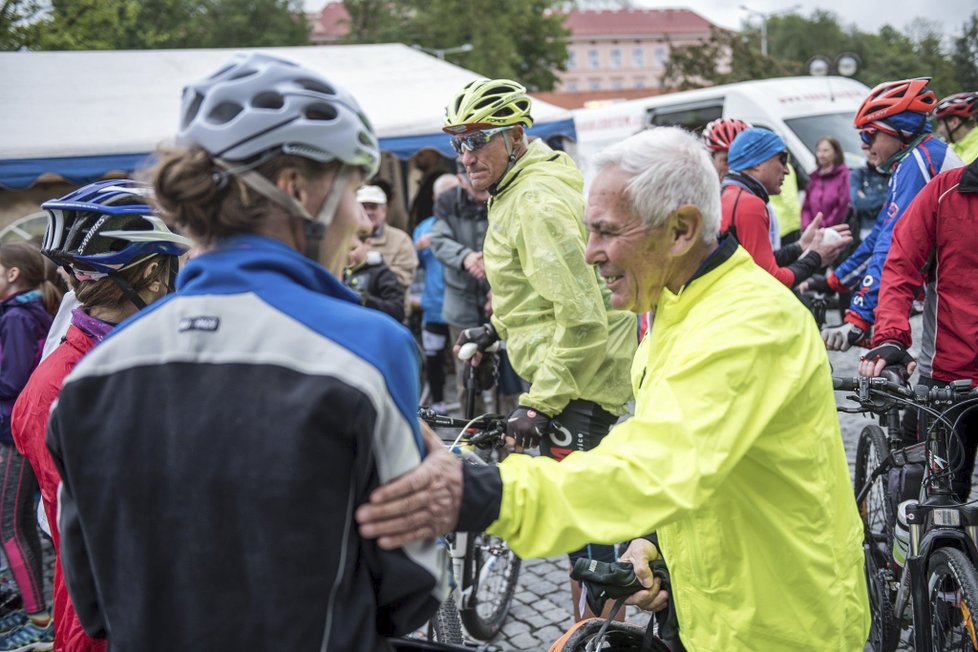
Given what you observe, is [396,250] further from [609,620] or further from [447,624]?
[609,620]

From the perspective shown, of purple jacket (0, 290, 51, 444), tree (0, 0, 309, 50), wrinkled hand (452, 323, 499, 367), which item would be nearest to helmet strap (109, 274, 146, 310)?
wrinkled hand (452, 323, 499, 367)

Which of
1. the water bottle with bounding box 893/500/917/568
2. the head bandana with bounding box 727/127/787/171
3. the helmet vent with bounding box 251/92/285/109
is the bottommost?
the water bottle with bounding box 893/500/917/568

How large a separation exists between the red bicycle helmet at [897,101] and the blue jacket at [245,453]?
4407mm

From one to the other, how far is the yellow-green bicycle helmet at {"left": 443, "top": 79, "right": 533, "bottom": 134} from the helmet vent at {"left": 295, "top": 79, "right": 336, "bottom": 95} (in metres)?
2.49

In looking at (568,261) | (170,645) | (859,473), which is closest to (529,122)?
(568,261)

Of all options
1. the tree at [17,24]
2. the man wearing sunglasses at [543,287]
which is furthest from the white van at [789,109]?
the tree at [17,24]

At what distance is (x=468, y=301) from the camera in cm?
736

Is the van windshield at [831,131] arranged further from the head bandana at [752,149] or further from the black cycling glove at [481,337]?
the black cycling glove at [481,337]

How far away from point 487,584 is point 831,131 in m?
9.68

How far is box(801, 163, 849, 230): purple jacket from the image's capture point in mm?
10148

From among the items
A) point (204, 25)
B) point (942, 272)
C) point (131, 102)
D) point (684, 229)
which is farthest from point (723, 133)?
point (204, 25)

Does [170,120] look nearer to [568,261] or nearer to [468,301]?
[468,301]

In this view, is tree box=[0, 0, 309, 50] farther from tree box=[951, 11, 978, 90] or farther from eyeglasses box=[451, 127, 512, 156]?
tree box=[951, 11, 978, 90]

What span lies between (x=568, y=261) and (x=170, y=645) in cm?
249
